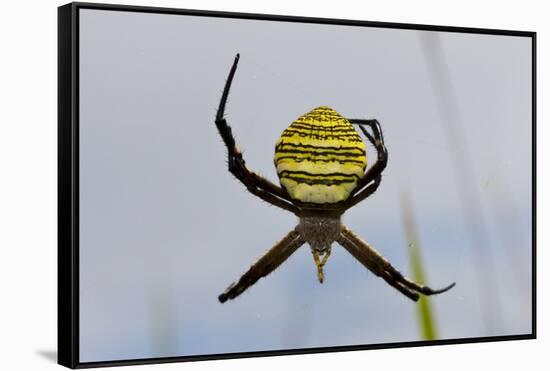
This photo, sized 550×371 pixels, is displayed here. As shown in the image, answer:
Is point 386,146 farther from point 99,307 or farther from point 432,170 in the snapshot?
point 99,307

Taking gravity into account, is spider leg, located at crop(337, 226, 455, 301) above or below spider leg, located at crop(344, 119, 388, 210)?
below

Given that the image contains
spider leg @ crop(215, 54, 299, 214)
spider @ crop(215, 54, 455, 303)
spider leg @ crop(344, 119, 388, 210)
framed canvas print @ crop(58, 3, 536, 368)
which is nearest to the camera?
framed canvas print @ crop(58, 3, 536, 368)

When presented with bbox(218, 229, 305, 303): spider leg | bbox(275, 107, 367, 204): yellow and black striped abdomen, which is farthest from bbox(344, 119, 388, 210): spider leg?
bbox(218, 229, 305, 303): spider leg

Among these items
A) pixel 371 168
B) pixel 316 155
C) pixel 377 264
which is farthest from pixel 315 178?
pixel 377 264

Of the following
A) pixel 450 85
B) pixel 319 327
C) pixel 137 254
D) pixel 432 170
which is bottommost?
pixel 319 327

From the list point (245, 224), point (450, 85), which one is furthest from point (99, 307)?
point (450, 85)

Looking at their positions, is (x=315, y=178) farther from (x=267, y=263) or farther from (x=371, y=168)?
(x=267, y=263)

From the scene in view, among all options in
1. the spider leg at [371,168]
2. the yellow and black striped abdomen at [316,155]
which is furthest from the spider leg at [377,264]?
the yellow and black striped abdomen at [316,155]

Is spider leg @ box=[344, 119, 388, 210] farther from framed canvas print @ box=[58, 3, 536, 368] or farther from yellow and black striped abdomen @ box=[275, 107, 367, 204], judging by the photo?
yellow and black striped abdomen @ box=[275, 107, 367, 204]
